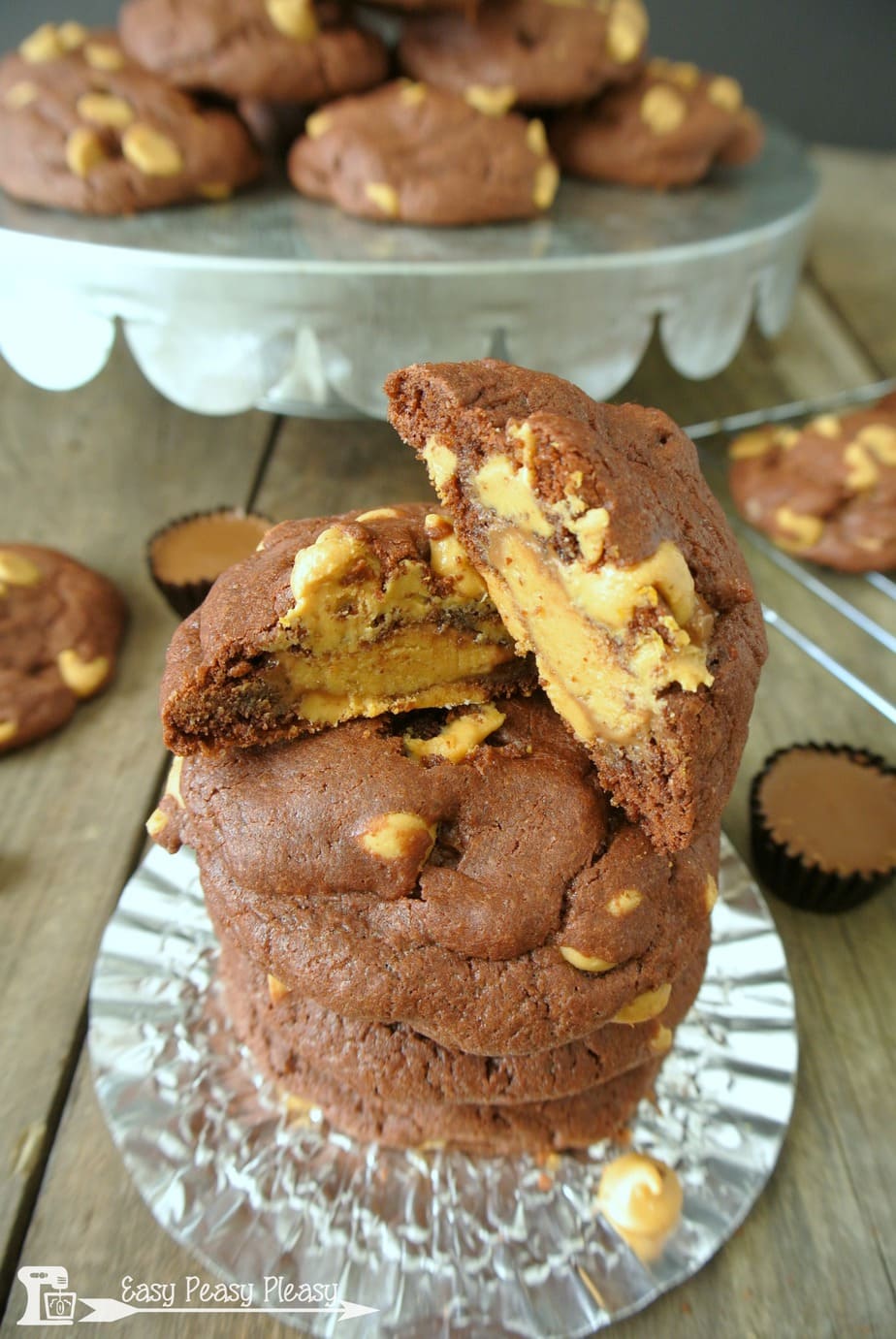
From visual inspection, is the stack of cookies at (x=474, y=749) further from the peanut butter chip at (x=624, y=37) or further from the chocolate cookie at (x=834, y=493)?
the peanut butter chip at (x=624, y=37)

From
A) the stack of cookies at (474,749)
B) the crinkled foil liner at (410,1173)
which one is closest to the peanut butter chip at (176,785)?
the stack of cookies at (474,749)

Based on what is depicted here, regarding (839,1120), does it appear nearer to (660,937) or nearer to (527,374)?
(660,937)

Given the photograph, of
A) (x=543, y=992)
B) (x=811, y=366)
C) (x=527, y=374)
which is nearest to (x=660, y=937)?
(x=543, y=992)

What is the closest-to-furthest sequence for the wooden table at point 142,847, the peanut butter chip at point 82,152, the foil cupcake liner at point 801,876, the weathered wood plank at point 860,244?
the wooden table at point 142,847
the foil cupcake liner at point 801,876
the peanut butter chip at point 82,152
the weathered wood plank at point 860,244

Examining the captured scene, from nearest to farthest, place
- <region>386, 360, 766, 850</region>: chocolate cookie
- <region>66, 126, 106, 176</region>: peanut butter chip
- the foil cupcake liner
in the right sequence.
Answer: <region>386, 360, 766, 850</region>: chocolate cookie → the foil cupcake liner → <region>66, 126, 106, 176</region>: peanut butter chip

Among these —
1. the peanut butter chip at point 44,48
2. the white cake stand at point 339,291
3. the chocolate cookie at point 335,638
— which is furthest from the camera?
the peanut butter chip at point 44,48

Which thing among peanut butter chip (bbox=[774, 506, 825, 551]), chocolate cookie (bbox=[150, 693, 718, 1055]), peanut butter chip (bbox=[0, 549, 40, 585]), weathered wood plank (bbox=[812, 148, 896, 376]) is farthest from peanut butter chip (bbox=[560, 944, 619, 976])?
weathered wood plank (bbox=[812, 148, 896, 376])

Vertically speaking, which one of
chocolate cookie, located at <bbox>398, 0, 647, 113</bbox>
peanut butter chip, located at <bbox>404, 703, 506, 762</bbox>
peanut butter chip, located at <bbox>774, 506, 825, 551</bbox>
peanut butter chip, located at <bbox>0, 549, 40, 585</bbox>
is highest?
chocolate cookie, located at <bbox>398, 0, 647, 113</bbox>

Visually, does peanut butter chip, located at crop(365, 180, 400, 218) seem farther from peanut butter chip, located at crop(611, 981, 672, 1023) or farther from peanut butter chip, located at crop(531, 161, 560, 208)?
peanut butter chip, located at crop(611, 981, 672, 1023)
